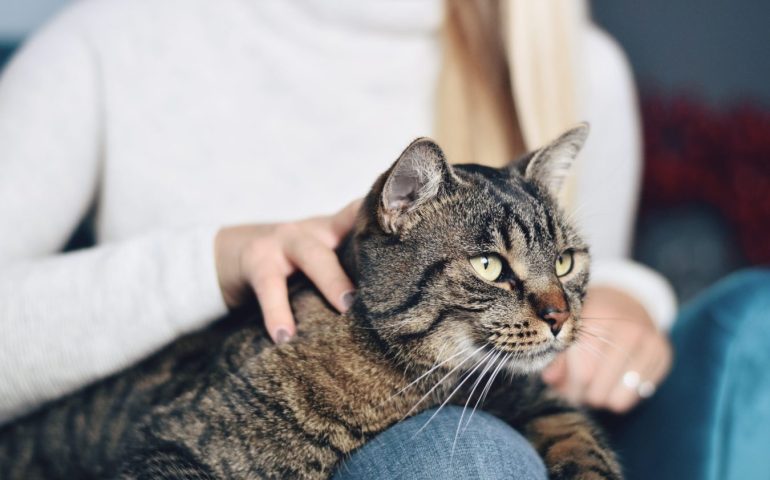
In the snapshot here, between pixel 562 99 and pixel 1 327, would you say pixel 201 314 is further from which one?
pixel 562 99

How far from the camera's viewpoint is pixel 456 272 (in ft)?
2.47

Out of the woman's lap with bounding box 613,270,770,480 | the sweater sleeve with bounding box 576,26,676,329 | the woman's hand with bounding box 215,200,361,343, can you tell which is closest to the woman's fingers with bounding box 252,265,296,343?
the woman's hand with bounding box 215,200,361,343

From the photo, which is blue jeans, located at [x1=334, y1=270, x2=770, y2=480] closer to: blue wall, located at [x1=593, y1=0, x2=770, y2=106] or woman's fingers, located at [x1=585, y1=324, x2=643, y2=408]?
→ woman's fingers, located at [x1=585, y1=324, x2=643, y2=408]

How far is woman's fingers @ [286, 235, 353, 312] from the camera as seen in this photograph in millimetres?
815

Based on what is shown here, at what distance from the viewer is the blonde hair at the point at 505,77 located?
4.17 ft

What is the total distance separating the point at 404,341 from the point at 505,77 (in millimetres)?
753

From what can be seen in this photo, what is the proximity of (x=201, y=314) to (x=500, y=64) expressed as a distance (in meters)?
0.77

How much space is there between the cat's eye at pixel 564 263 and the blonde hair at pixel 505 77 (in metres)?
0.43

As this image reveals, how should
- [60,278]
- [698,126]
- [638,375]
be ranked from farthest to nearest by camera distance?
[698,126] → [638,375] → [60,278]

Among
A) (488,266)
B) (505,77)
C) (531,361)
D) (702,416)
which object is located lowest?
(702,416)

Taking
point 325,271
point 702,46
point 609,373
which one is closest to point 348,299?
point 325,271

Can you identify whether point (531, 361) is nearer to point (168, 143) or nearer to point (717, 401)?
point (717, 401)

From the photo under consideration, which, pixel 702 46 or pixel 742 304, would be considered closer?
pixel 742 304

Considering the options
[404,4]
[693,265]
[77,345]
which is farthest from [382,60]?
[693,265]
